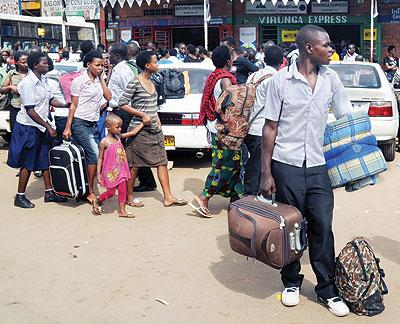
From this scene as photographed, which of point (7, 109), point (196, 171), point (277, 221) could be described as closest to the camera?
point (277, 221)

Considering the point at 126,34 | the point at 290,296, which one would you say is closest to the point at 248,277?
the point at 290,296

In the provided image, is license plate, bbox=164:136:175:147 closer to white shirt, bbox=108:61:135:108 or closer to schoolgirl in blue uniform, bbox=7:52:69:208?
white shirt, bbox=108:61:135:108

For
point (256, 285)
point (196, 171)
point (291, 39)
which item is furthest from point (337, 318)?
point (291, 39)

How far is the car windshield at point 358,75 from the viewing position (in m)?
8.95

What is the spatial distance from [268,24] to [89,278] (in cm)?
2046

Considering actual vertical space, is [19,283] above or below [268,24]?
below

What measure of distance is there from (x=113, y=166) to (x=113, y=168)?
0.8 inches

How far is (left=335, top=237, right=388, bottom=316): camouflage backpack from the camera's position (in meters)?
3.99

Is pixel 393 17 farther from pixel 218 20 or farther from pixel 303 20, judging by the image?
pixel 218 20

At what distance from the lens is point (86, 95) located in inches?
274

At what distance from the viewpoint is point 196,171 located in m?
8.92

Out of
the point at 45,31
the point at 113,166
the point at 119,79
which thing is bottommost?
the point at 113,166

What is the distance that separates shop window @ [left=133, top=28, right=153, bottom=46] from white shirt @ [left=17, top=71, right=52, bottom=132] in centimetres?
1922

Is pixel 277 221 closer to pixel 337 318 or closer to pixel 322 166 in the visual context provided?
pixel 322 166
